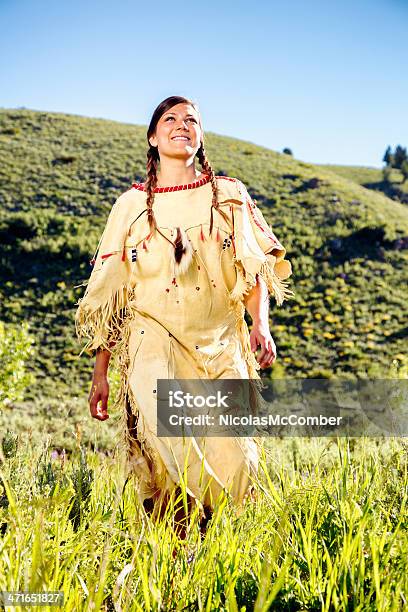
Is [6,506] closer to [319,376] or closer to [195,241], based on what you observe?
[195,241]

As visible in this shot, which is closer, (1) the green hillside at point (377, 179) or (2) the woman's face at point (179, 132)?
(2) the woman's face at point (179, 132)

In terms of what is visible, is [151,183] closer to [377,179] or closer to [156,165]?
[156,165]

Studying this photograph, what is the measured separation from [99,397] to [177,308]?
21.8 inches

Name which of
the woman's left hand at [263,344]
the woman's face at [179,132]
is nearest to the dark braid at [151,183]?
the woman's face at [179,132]

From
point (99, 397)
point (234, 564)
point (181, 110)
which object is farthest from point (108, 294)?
point (234, 564)

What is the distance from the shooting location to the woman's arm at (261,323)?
2.70 meters

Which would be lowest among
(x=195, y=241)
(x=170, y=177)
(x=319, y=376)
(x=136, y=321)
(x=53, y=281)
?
(x=319, y=376)

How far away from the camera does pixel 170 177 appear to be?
310 cm

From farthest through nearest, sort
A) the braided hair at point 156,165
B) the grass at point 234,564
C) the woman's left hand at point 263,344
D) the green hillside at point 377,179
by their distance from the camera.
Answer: the green hillside at point 377,179 < the braided hair at point 156,165 < the woman's left hand at point 263,344 < the grass at point 234,564

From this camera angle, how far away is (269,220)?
29219 mm

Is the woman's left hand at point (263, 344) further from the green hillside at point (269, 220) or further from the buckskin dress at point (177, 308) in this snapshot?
the green hillside at point (269, 220)

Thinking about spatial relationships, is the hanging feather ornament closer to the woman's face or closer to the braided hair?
the braided hair

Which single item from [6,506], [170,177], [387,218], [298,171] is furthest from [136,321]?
[298,171]

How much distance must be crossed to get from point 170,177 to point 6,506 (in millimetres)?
1603
